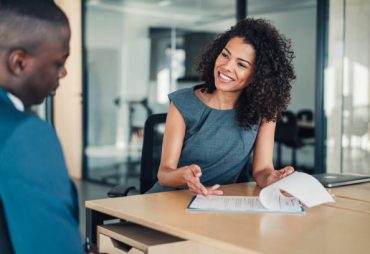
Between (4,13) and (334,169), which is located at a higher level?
(4,13)

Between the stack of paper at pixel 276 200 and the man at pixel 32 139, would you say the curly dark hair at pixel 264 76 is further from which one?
the man at pixel 32 139

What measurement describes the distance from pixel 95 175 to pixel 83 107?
2.69ft

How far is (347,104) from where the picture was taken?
3.70 meters

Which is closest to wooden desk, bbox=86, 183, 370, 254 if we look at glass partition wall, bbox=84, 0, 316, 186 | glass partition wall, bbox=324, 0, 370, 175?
glass partition wall, bbox=324, 0, 370, 175

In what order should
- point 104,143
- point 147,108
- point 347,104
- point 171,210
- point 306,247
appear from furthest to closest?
point 104,143, point 147,108, point 347,104, point 171,210, point 306,247

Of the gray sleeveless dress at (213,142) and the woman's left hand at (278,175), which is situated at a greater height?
the gray sleeveless dress at (213,142)

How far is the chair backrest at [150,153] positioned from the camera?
7.14 feet

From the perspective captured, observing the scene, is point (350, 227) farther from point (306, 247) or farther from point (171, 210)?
point (171, 210)

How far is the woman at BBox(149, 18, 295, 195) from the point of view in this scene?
206 centimetres

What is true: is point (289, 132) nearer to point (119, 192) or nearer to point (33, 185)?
point (119, 192)

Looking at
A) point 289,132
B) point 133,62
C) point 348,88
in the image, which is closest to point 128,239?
point 348,88

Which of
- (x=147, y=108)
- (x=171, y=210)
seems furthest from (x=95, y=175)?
(x=171, y=210)

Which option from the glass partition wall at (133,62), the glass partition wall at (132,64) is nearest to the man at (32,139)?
the glass partition wall at (132,64)

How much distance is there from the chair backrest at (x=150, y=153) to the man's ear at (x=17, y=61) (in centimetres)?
127
